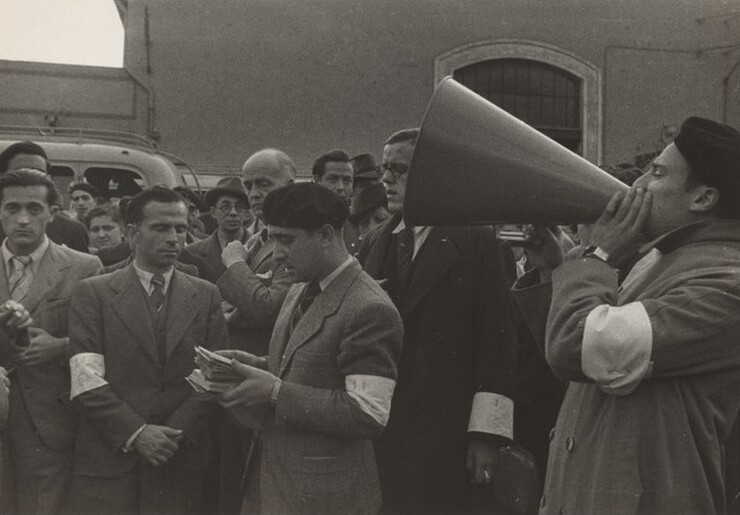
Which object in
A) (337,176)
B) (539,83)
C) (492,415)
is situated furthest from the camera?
(539,83)

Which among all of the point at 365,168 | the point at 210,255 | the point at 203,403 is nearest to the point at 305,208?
the point at 203,403

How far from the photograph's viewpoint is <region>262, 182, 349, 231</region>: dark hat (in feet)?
9.61

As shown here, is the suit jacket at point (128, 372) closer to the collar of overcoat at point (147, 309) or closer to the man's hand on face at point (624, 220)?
the collar of overcoat at point (147, 309)

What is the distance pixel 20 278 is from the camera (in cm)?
393

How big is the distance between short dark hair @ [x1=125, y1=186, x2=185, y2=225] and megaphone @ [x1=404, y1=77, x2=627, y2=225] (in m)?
2.08

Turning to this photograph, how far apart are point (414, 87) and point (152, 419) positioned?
12108mm

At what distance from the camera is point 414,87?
49.3 feet

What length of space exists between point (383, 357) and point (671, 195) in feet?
3.62

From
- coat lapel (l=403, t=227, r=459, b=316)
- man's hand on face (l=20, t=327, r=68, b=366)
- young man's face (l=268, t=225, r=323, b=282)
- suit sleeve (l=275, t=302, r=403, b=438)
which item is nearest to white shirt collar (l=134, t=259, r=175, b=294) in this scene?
man's hand on face (l=20, t=327, r=68, b=366)

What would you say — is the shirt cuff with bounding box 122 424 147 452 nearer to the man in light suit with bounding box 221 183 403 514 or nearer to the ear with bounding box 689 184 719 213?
the man in light suit with bounding box 221 183 403 514

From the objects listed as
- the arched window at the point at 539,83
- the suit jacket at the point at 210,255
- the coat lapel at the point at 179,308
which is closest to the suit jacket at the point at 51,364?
the coat lapel at the point at 179,308

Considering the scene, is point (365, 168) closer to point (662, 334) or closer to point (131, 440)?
point (131, 440)

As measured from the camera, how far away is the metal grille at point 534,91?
15648 millimetres

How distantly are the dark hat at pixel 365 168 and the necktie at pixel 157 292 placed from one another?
2359mm
